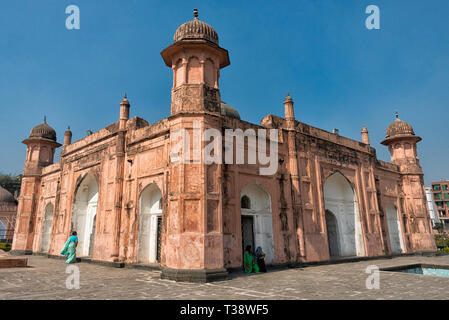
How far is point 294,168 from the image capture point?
14180 mm

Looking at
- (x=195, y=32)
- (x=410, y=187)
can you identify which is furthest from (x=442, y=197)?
(x=195, y=32)

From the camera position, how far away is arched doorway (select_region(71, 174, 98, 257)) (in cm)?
1723

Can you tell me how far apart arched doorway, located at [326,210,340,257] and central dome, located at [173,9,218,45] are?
11.1m

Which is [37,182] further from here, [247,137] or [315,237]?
[315,237]

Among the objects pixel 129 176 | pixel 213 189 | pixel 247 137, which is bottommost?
pixel 213 189

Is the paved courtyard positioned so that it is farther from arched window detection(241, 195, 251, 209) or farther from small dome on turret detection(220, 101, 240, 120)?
small dome on turret detection(220, 101, 240, 120)

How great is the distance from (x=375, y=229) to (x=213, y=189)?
481 inches

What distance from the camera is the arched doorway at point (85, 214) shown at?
17231 millimetres

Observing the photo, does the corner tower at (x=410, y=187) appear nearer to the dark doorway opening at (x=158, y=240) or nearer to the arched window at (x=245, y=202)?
the arched window at (x=245, y=202)

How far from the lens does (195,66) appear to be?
11602 mm

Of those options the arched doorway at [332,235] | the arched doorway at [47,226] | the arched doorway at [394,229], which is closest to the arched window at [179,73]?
the arched doorway at [332,235]

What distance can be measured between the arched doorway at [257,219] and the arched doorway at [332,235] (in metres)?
5.53

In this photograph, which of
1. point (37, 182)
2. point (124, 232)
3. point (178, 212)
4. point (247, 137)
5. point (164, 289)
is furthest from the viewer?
point (37, 182)
